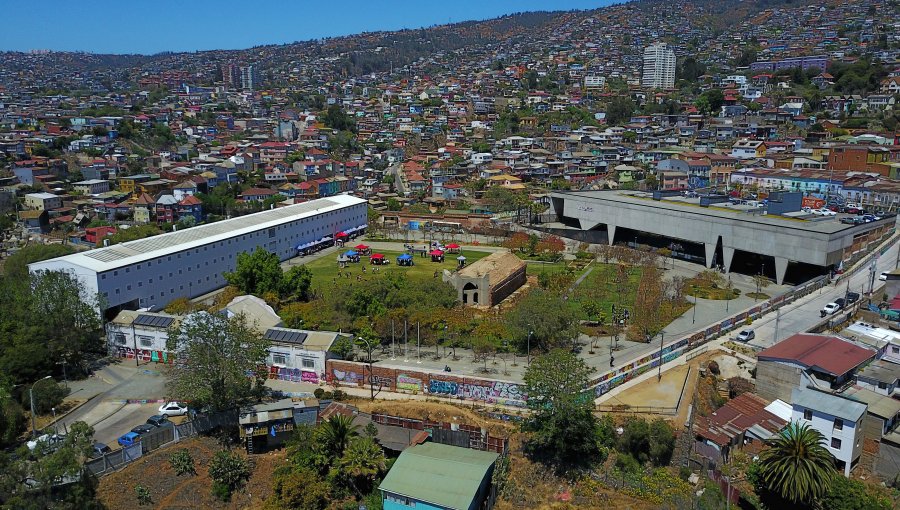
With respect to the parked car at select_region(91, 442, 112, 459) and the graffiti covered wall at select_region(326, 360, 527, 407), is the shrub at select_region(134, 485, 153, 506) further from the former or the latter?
the graffiti covered wall at select_region(326, 360, 527, 407)

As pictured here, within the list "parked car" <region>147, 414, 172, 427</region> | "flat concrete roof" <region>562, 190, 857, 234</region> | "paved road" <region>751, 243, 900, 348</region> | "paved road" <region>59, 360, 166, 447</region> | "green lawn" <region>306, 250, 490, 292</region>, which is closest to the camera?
"parked car" <region>147, 414, 172, 427</region>

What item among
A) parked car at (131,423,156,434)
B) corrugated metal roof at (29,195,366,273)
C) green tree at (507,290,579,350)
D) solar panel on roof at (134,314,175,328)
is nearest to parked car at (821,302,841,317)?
green tree at (507,290,579,350)

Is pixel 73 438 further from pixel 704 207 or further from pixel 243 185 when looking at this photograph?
pixel 243 185

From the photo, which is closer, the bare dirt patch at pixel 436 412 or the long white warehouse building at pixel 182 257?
the bare dirt patch at pixel 436 412

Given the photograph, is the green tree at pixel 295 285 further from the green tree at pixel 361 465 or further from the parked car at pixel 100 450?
the green tree at pixel 361 465

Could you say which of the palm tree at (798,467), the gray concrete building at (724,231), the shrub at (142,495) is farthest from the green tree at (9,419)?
the gray concrete building at (724,231)

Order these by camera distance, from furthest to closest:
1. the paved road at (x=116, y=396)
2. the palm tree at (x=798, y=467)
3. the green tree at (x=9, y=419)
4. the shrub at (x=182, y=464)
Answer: the paved road at (x=116, y=396) < the green tree at (x=9, y=419) < the shrub at (x=182, y=464) < the palm tree at (x=798, y=467)

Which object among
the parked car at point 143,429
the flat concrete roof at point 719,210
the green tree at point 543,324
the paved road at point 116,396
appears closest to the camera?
the parked car at point 143,429
